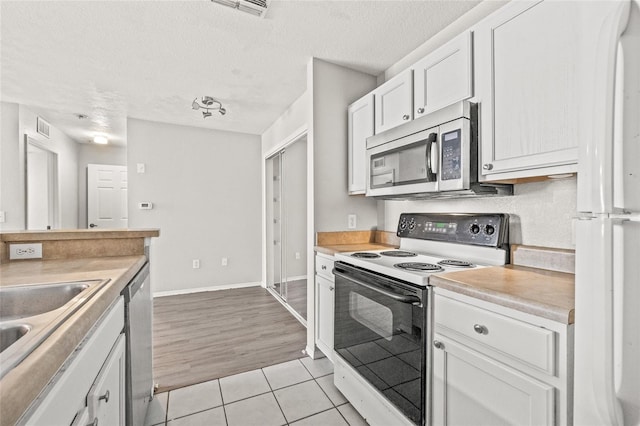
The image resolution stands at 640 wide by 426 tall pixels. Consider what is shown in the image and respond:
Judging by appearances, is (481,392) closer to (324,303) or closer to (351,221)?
(324,303)

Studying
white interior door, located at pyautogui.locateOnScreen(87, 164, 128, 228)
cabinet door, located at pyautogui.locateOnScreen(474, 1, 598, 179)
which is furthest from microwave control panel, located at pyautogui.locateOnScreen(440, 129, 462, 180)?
white interior door, located at pyautogui.locateOnScreen(87, 164, 128, 228)

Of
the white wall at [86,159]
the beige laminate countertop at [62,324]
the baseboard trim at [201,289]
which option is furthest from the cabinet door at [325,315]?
the white wall at [86,159]

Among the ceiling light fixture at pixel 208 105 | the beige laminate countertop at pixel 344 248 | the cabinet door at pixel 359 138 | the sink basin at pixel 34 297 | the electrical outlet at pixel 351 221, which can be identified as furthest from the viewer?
the ceiling light fixture at pixel 208 105

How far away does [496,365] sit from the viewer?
3.34 ft

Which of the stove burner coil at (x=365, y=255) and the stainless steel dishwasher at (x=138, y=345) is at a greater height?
the stove burner coil at (x=365, y=255)

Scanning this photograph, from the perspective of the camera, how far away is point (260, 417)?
169 centimetres

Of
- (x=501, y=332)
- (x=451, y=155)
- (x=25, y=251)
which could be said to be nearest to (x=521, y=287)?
Result: (x=501, y=332)

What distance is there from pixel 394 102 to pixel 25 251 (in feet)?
7.85

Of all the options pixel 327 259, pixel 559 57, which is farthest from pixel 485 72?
pixel 327 259

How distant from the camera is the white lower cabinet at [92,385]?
0.59m

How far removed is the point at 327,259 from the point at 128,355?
1.29m

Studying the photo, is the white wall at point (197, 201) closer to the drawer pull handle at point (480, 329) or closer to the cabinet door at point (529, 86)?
the cabinet door at point (529, 86)

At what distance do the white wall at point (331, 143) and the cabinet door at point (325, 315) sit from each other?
1.50 feet

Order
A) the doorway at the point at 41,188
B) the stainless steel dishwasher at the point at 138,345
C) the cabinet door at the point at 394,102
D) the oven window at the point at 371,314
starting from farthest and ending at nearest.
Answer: the doorway at the point at 41,188 < the cabinet door at the point at 394,102 < the oven window at the point at 371,314 < the stainless steel dishwasher at the point at 138,345
